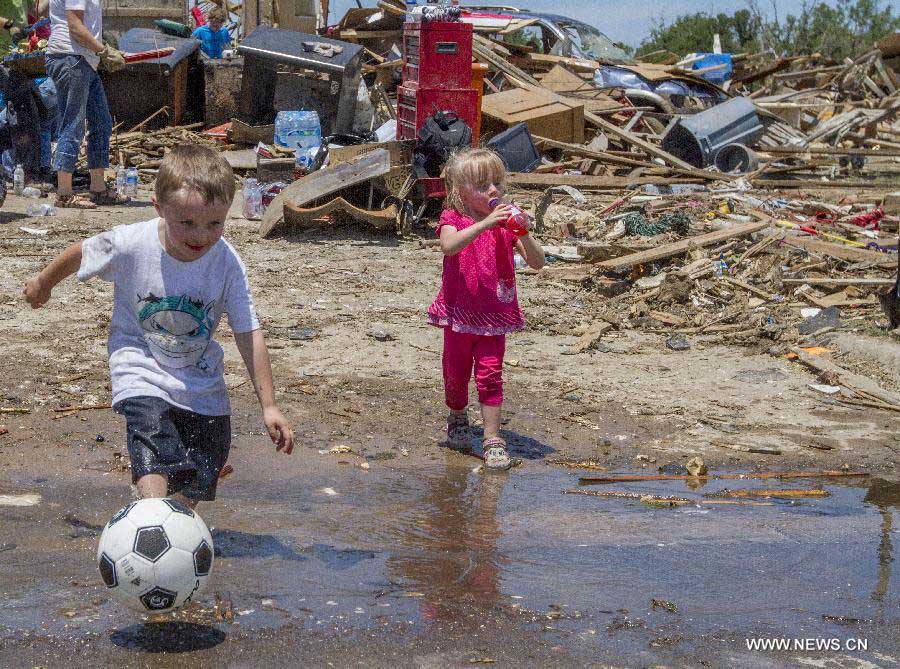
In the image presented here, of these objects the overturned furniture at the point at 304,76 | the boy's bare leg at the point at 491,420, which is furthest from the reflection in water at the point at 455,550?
the overturned furniture at the point at 304,76

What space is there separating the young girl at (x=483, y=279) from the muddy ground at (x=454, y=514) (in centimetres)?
38

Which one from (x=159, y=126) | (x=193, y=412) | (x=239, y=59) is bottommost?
(x=193, y=412)

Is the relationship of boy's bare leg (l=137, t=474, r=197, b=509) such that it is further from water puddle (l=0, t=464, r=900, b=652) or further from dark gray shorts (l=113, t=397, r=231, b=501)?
water puddle (l=0, t=464, r=900, b=652)

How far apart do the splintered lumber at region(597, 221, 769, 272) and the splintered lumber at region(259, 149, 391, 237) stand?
247 centimetres

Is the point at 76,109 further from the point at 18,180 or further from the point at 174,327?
the point at 174,327

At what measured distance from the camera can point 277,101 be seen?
15.0m

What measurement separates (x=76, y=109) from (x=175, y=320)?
288 inches

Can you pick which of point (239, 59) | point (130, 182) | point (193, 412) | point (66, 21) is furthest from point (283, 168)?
point (193, 412)

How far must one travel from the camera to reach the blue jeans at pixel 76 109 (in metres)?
9.84

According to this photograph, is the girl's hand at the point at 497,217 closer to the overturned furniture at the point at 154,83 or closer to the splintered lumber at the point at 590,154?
the splintered lumber at the point at 590,154

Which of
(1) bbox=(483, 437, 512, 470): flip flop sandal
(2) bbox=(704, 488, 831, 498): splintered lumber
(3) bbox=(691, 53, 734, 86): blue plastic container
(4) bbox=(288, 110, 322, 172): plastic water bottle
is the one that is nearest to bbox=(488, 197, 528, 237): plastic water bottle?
(1) bbox=(483, 437, 512, 470): flip flop sandal

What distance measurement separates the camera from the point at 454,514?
4508 mm

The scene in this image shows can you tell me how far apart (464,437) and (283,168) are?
7184 mm

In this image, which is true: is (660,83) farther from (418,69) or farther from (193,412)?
(193,412)
